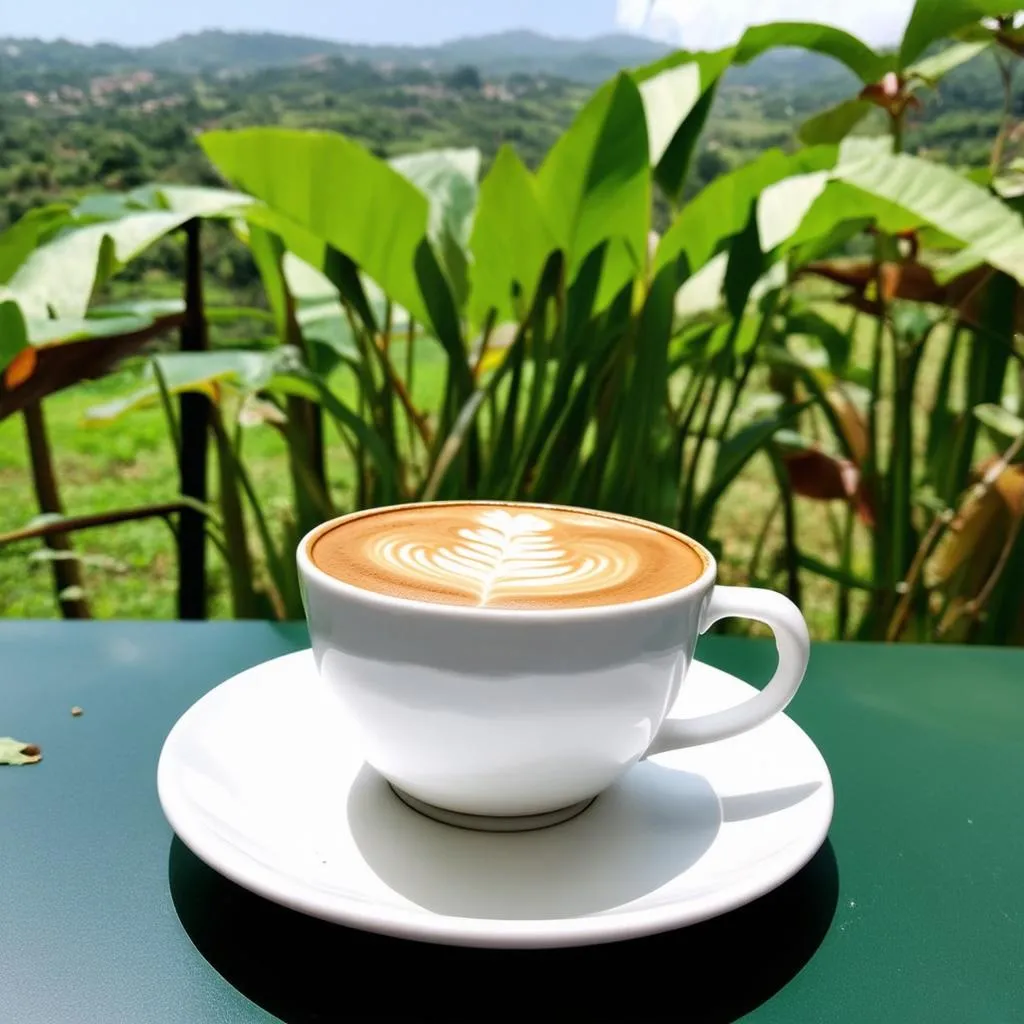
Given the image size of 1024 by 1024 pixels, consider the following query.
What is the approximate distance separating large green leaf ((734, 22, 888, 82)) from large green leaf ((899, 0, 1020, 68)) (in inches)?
1.4

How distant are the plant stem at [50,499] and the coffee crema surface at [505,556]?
442 millimetres

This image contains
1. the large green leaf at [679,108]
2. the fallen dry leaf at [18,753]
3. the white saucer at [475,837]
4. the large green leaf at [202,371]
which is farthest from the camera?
the large green leaf at [679,108]

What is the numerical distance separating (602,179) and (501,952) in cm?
48

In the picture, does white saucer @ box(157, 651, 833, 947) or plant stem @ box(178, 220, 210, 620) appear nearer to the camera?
white saucer @ box(157, 651, 833, 947)

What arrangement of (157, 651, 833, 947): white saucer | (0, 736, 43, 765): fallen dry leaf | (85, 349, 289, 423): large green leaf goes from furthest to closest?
1. (85, 349, 289, 423): large green leaf
2. (0, 736, 43, 765): fallen dry leaf
3. (157, 651, 833, 947): white saucer

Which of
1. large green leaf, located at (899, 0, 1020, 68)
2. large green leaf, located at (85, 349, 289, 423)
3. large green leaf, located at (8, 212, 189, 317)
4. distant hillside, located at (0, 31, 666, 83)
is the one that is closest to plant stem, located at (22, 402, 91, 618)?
large green leaf, located at (85, 349, 289, 423)

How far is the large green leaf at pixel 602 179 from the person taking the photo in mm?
589

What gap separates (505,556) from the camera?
29 cm

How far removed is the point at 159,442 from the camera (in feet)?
6.28

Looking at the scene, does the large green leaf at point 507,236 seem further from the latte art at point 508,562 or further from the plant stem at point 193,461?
the latte art at point 508,562

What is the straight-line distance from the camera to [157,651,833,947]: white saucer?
0.21 m

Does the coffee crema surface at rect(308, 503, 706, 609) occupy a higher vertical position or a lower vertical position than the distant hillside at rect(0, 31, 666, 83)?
lower

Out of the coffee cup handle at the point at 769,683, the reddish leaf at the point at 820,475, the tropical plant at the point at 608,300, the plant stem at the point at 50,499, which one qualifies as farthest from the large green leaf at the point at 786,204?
the plant stem at the point at 50,499

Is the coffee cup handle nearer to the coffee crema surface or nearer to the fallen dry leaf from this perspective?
the coffee crema surface
